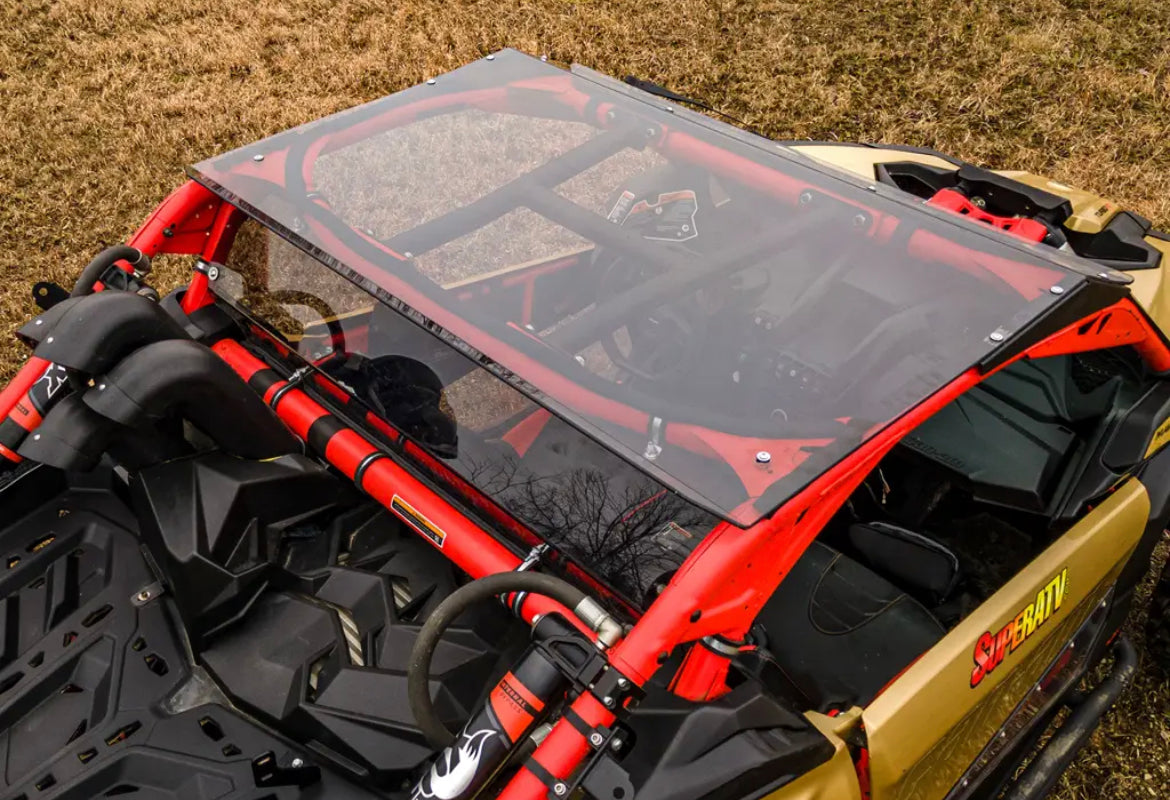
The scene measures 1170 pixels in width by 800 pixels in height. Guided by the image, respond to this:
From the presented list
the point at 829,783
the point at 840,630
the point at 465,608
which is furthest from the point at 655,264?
the point at 829,783

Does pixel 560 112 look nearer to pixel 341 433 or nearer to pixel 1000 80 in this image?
pixel 341 433

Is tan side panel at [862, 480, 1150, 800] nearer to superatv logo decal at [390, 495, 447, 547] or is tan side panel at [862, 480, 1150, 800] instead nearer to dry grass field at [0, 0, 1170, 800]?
superatv logo decal at [390, 495, 447, 547]

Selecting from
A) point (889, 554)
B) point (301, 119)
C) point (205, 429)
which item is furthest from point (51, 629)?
point (301, 119)

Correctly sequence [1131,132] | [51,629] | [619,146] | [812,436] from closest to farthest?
[812,436] < [51,629] < [619,146] < [1131,132]

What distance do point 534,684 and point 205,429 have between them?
113 cm

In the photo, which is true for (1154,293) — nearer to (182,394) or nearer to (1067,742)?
(1067,742)

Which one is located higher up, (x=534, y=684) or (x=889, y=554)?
(x=534, y=684)

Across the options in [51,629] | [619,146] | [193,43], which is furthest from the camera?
[193,43]

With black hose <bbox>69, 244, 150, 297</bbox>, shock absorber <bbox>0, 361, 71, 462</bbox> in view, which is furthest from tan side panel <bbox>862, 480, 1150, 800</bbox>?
black hose <bbox>69, 244, 150, 297</bbox>

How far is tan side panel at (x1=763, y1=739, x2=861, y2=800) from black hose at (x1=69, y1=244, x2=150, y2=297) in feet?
6.86

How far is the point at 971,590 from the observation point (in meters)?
2.89

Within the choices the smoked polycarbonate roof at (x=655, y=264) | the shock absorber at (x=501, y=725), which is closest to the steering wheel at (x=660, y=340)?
the smoked polycarbonate roof at (x=655, y=264)

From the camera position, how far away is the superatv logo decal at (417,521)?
2303 mm

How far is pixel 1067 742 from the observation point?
9.06ft
